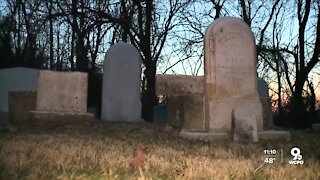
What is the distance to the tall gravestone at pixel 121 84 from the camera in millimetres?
15102

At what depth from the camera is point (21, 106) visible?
12602 mm

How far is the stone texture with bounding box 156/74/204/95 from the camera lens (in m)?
10.0

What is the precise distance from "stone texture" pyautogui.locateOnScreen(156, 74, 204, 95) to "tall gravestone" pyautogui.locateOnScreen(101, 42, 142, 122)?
486 centimetres

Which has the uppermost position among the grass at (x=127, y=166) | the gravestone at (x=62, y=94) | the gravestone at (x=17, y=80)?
the gravestone at (x=17, y=80)

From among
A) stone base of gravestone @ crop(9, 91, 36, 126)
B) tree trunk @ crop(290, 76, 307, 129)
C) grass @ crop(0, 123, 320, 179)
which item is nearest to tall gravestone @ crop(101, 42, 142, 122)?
stone base of gravestone @ crop(9, 91, 36, 126)

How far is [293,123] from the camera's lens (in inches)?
728

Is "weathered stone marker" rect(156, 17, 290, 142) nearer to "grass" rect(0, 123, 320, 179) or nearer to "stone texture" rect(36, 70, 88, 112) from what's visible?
"grass" rect(0, 123, 320, 179)

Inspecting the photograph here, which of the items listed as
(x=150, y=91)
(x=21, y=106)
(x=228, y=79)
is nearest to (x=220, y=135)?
(x=228, y=79)

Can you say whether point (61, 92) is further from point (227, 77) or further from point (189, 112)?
point (227, 77)

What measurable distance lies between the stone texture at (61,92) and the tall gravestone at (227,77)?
13.9 ft

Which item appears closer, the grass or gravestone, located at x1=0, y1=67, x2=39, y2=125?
the grass

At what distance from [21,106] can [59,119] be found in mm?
2139

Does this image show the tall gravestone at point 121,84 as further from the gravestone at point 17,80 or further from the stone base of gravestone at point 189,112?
the gravestone at point 17,80

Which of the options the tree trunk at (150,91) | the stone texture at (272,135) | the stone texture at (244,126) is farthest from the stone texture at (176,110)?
the tree trunk at (150,91)
